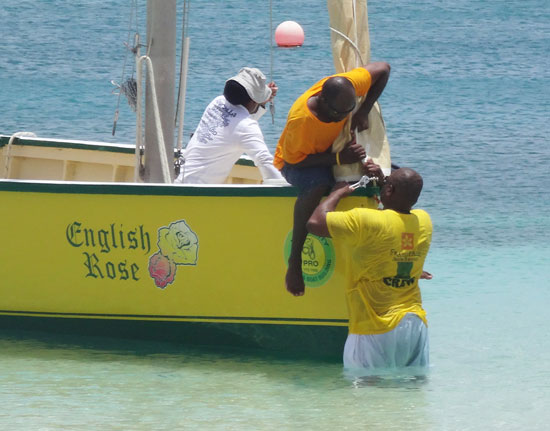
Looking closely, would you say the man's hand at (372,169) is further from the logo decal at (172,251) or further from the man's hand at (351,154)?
the logo decal at (172,251)

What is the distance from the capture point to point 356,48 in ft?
25.2

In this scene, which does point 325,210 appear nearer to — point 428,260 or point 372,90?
point 372,90

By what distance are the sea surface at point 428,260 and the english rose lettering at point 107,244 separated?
0.58 m

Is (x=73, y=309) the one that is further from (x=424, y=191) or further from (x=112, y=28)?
(x=112, y=28)

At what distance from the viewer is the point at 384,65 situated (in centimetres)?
745

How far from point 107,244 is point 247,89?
4.55ft

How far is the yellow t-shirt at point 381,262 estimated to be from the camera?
281 inches

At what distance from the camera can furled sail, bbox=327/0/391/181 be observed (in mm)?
7633

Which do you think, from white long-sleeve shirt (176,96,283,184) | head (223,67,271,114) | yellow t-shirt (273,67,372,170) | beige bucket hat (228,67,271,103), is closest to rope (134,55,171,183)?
white long-sleeve shirt (176,96,283,184)

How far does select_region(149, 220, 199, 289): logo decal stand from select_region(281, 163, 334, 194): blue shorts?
0.85m

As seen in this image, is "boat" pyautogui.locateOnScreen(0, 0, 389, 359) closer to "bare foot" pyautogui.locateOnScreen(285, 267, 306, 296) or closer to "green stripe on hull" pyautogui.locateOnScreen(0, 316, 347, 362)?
"green stripe on hull" pyautogui.locateOnScreen(0, 316, 347, 362)

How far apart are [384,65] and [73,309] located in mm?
2715

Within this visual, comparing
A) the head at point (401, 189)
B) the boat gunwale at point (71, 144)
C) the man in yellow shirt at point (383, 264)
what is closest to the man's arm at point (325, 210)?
the man in yellow shirt at point (383, 264)

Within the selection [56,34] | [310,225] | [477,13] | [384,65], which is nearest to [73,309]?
[310,225]
